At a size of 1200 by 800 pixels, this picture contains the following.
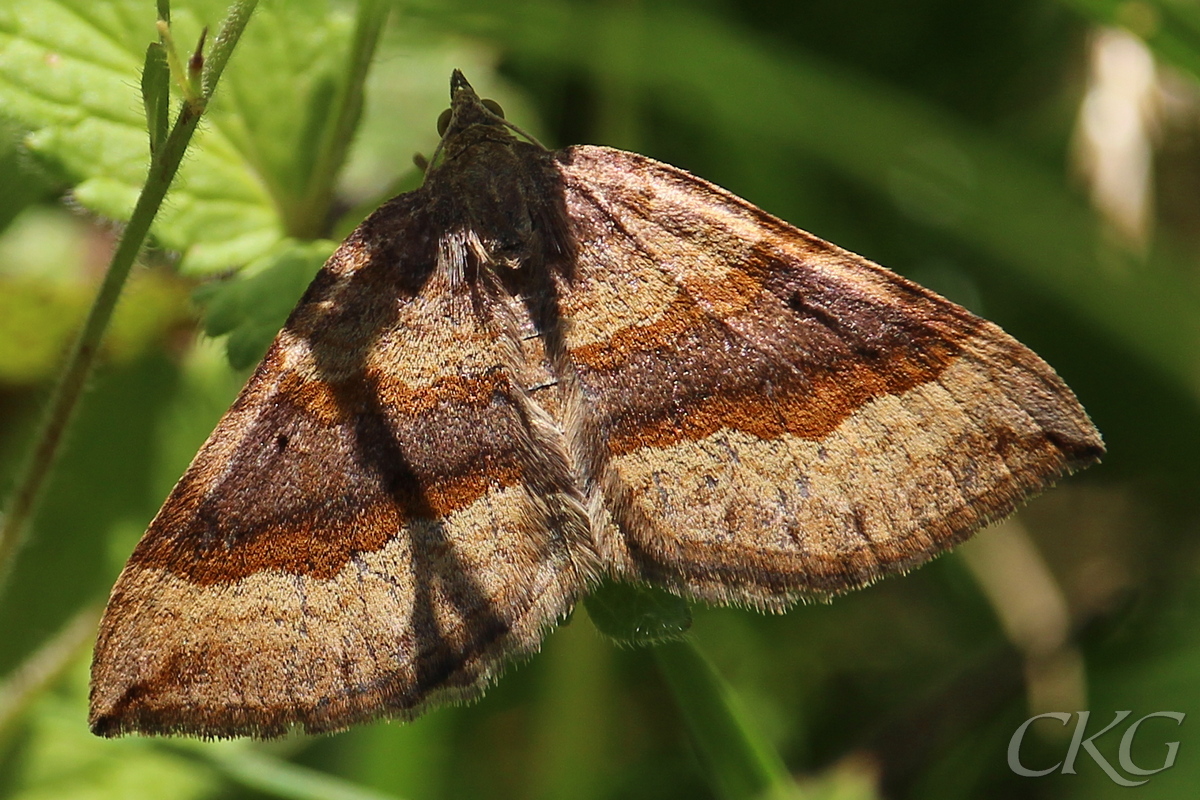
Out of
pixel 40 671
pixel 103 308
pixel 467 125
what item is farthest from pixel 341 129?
pixel 40 671

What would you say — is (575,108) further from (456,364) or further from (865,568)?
(865,568)

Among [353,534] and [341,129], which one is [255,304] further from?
[353,534]

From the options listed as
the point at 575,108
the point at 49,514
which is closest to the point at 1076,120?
the point at 575,108

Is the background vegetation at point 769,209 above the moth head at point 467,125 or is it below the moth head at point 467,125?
below

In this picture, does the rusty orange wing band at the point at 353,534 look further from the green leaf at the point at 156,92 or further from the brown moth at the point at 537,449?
the green leaf at the point at 156,92

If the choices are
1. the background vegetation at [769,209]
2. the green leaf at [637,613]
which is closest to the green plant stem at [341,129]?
the background vegetation at [769,209]

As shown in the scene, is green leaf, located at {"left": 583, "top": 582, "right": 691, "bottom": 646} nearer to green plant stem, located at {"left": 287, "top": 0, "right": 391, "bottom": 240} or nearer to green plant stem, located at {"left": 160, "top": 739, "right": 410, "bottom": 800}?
green plant stem, located at {"left": 160, "top": 739, "right": 410, "bottom": 800}

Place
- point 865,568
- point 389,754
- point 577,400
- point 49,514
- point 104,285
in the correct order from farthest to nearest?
point 49,514, point 389,754, point 577,400, point 865,568, point 104,285
